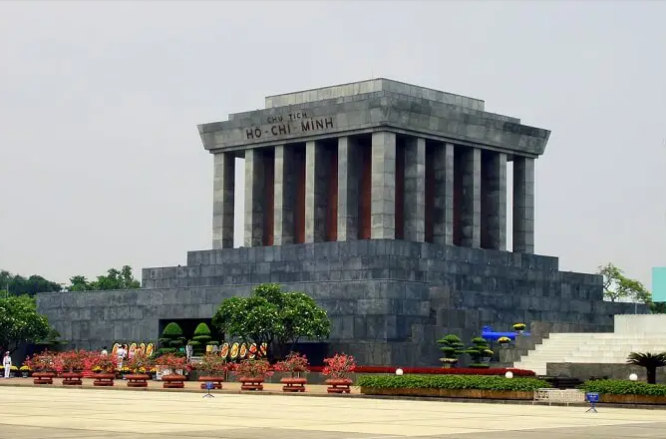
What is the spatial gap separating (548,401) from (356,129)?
3360cm

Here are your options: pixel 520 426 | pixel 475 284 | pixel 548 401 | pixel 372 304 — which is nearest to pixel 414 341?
pixel 372 304

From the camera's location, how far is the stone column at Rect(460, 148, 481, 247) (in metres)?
83.0

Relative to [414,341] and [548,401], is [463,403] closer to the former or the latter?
[548,401]

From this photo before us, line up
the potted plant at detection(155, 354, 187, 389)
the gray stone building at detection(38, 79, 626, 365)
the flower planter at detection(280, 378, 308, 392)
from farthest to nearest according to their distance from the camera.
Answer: the gray stone building at detection(38, 79, 626, 365)
the potted plant at detection(155, 354, 187, 389)
the flower planter at detection(280, 378, 308, 392)

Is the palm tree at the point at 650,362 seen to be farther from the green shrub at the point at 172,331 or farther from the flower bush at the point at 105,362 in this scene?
the green shrub at the point at 172,331

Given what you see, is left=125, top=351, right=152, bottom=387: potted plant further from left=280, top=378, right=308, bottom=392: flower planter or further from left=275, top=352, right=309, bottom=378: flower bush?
left=280, top=378, right=308, bottom=392: flower planter

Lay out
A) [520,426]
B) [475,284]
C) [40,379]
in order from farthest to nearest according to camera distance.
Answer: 1. [475,284]
2. [40,379]
3. [520,426]

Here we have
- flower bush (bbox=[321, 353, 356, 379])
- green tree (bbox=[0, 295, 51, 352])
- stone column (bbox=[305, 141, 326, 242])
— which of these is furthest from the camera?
stone column (bbox=[305, 141, 326, 242])

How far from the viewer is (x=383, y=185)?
7650 cm

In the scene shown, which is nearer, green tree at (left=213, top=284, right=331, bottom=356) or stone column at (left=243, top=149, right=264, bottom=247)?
green tree at (left=213, top=284, right=331, bottom=356)

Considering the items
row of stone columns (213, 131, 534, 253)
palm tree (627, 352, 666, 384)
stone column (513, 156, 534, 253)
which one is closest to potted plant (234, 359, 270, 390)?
palm tree (627, 352, 666, 384)

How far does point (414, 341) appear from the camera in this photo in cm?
6794

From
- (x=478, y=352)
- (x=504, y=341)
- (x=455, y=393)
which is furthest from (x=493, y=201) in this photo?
(x=455, y=393)

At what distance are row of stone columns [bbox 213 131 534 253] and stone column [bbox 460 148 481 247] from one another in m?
0.06
